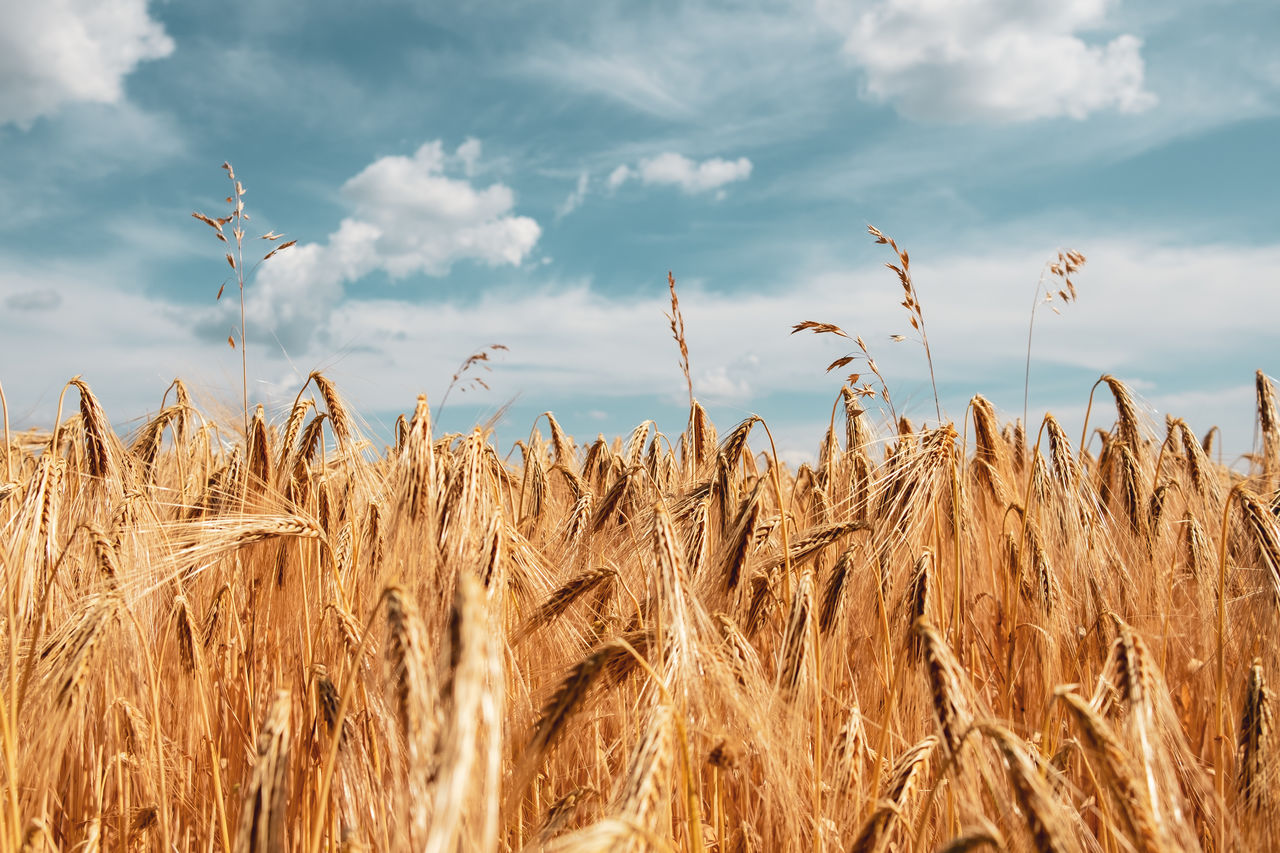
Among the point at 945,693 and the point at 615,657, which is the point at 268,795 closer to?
the point at 615,657

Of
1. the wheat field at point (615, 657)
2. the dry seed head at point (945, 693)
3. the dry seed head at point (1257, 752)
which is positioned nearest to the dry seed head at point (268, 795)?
the wheat field at point (615, 657)

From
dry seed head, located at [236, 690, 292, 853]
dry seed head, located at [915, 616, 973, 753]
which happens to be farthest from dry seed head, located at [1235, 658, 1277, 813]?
dry seed head, located at [236, 690, 292, 853]

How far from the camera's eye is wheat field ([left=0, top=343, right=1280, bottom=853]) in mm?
1102

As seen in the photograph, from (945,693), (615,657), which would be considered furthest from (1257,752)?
(615,657)

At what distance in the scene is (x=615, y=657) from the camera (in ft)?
4.91

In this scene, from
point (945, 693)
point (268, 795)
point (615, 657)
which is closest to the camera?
point (268, 795)

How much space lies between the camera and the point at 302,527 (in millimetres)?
1755

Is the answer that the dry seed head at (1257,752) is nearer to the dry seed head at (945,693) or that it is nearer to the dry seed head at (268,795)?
the dry seed head at (945,693)

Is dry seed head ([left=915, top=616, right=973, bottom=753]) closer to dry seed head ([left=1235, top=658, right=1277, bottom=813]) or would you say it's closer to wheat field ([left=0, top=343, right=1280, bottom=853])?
wheat field ([left=0, top=343, right=1280, bottom=853])

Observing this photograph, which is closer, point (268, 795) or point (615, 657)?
point (268, 795)

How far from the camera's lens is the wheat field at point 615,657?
3.61 feet

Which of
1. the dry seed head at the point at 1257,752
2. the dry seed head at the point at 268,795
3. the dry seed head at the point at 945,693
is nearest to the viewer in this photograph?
the dry seed head at the point at 268,795

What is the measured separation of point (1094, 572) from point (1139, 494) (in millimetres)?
670

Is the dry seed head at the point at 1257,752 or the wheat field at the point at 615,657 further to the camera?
the dry seed head at the point at 1257,752
